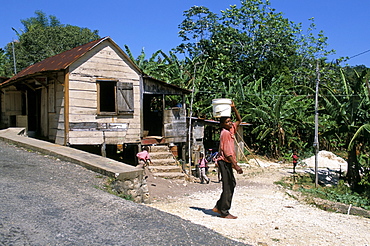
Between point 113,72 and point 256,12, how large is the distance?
56.9 ft

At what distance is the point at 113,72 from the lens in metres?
13.5

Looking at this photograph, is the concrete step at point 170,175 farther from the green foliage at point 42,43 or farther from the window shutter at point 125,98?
the green foliage at point 42,43

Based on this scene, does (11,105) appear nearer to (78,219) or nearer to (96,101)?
(96,101)

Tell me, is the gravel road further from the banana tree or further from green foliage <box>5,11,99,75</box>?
green foliage <box>5,11,99,75</box>

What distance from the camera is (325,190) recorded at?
14047 millimetres

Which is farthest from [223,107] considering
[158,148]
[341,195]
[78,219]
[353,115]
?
[353,115]

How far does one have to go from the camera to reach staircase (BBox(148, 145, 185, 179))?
13719 millimetres

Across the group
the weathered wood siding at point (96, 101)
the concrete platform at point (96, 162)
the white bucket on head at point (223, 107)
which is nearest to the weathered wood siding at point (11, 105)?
the weathered wood siding at point (96, 101)

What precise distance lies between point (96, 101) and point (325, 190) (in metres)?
9.13

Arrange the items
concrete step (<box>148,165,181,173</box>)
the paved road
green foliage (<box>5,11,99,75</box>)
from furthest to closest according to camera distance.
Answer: green foliage (<box>5,11,99,75</box>) → concrete step (<box>148,165,181,173</box>) → the paved road

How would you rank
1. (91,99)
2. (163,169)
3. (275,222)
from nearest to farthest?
(275,222)
(91,99)
(163,169)

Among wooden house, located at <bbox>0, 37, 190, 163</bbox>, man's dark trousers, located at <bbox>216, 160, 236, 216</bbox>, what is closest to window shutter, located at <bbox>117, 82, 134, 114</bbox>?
wooden house, located at <bbox>0, 37, 190, 163</bbox>

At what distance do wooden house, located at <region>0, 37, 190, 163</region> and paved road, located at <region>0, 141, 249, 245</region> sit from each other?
5.37 m

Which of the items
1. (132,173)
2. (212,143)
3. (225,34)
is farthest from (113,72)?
(225,34)
